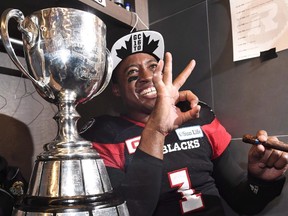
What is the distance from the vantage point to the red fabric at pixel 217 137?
951 millimetres

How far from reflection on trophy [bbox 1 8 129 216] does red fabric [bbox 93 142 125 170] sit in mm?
321

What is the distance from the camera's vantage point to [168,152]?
2.89 ft

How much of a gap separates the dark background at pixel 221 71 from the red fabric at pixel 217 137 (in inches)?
1.6

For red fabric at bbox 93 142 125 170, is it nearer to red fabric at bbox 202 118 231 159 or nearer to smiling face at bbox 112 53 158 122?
smiling face at bbox 112 53 158 122

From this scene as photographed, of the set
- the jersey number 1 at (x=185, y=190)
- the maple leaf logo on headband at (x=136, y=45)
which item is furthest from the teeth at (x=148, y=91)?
the jersey number 1 at (x=185, y=190)

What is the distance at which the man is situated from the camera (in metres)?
0.65

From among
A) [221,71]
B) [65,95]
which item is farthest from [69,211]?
[221,71]

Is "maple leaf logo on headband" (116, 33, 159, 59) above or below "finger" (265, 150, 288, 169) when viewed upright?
above

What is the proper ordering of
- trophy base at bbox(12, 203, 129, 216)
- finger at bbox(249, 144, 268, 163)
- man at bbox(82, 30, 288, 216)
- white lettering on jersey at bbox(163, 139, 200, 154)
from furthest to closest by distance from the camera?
white lettering on jersey at bbox(163, 139, 200, 154) → finger at bbox(249, 144, 268, 163) → man at bbox(82, 30, 288, 216) → trophy base at bbox(12, 203, 129, 216)

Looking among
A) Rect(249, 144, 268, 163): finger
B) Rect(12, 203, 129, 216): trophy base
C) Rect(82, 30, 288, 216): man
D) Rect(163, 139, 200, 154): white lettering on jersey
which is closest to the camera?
Rect(12, 203, 129, 216): trophy base

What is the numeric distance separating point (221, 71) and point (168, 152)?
361mm

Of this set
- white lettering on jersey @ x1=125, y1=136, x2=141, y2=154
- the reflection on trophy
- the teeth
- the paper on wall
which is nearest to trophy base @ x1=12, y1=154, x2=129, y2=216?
the reflection on trophy

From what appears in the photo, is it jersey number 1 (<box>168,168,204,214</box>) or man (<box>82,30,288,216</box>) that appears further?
jersey number 1 (<box>168,168,204,214</box>)

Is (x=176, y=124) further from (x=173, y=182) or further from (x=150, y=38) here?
(x=150, y=38)
